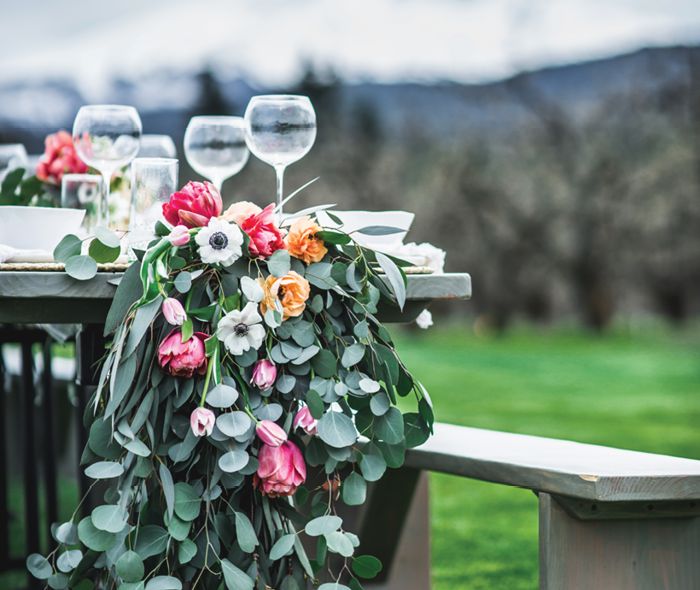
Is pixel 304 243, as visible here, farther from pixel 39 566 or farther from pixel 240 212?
pixel 39 566

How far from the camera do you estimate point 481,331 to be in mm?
14211

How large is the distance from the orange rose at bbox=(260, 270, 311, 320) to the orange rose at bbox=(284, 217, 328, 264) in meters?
0.06

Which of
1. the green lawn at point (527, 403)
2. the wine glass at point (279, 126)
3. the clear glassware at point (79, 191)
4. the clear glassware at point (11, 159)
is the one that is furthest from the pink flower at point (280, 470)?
the green lawn at point (527, 403)

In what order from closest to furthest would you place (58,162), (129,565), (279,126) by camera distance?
(129,565)
(279,126)
(58,162)

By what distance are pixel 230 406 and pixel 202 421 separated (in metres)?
0.07

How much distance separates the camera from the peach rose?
5.07 ft

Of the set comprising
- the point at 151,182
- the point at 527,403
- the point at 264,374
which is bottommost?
the point at 527,403

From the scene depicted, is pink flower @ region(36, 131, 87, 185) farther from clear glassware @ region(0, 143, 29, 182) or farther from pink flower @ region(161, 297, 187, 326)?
pink flower @ region(161, 297, 187, 326)

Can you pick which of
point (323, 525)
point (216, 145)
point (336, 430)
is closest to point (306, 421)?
point (336, 430)

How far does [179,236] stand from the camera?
1483 mm

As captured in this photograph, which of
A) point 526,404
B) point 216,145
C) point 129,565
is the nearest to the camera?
point 129,565

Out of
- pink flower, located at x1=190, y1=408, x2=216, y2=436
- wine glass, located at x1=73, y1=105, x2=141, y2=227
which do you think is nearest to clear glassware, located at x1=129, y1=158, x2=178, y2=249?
wine glass, located at x1=73, y1=105, x2=141, y2=227

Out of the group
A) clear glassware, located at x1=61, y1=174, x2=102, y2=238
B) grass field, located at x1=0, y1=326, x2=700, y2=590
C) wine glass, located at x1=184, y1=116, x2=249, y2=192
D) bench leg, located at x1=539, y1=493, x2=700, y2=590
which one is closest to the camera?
bench leg, located at x1=539, y1=493, x2=700, y2=590

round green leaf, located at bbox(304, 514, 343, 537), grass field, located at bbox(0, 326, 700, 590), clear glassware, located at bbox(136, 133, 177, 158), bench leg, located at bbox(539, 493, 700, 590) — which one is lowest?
grass field, located at bbox(0, 326, 700, 590)
